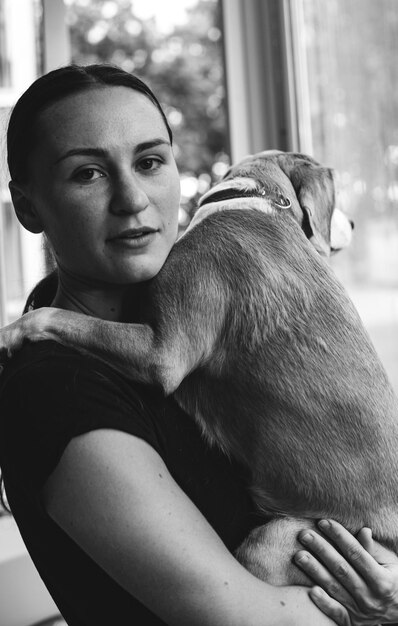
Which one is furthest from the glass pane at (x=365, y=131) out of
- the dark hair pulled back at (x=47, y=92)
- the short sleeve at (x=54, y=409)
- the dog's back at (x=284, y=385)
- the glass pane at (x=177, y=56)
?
the glass pane at (x=177, y=56)

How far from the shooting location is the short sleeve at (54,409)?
0.83 metres

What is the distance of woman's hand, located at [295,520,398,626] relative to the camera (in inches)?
39.6

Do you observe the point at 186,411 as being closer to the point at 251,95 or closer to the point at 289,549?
the point at 289,549

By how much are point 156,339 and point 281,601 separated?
1.34 ft

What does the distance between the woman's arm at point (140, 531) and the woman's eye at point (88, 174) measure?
37cm

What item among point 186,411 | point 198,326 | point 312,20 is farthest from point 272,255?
point 312,20

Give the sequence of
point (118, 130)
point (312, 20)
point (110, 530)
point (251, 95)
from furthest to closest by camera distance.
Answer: point (251, 95) < point (312, 20) < point (118, 130) < point (110, 530)

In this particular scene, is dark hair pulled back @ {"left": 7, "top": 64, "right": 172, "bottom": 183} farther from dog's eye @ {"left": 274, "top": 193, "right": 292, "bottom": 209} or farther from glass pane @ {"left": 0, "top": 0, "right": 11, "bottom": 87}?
glass pane @ {"left": 0, "top": 0, "right": 11, "bottom": 87}

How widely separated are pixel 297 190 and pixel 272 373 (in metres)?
0.41

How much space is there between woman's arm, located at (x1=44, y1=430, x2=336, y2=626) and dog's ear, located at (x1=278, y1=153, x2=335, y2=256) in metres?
0.59

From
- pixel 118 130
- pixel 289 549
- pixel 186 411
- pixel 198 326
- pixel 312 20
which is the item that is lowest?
pixel 289 549

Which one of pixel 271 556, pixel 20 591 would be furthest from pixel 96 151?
pixel 20 591

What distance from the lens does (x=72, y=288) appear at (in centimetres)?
112

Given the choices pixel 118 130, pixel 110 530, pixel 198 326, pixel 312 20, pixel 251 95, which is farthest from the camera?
pixel 251 95
